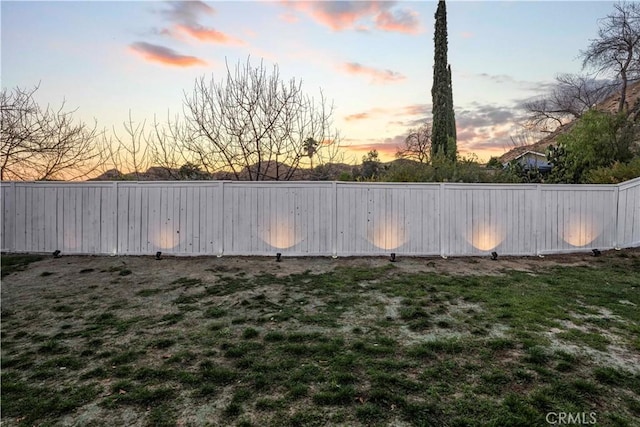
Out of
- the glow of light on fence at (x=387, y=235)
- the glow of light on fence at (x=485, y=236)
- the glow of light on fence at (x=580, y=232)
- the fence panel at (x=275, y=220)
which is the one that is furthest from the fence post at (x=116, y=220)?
the glow of light on fence at (x=580, y=232)

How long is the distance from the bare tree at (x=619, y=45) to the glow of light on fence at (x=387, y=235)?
56.9ft

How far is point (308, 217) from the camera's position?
6.68 metres

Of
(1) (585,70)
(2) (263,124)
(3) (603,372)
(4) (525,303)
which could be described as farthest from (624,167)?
(1) (585,70)

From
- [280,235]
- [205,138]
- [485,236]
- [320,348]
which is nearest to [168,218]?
[280,235]

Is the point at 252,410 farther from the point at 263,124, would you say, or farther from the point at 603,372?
the point at 263,124

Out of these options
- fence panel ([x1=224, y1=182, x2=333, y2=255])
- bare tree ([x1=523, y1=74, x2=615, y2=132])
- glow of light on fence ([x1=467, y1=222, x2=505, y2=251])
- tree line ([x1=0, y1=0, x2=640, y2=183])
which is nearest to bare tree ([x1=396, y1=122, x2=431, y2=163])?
bare tree ([x1=523, y1=74, x2=615, y2=132])

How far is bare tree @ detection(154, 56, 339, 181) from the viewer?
8.74m

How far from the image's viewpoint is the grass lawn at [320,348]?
2.06 m

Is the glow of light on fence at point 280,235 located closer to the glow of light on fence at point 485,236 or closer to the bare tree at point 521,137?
the glow of light on fence at point 485,236

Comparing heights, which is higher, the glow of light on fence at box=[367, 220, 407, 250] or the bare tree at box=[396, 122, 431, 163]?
the bare tree at box=[396, 122, 431, 163]

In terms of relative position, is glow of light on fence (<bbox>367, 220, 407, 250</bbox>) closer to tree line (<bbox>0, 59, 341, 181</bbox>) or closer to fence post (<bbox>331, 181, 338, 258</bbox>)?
fence post (<bbox>331, 181, 338, 258</bbox>)

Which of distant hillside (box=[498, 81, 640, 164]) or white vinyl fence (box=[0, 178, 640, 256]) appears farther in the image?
distant hillside (box=[498, 81, 640, 164])

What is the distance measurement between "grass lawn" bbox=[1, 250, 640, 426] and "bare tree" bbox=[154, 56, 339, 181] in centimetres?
458

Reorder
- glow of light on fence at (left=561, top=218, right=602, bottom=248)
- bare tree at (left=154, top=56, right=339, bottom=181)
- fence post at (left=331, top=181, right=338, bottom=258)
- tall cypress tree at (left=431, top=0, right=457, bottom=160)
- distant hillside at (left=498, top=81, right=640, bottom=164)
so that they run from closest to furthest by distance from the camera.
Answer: fence post at (left=331, top=181, right=338, bottom=258) → glow of light on fence at (left=561, top=218, right=602, bottom=248) → bare tree at (left=154, top=56, right=339, bottom=181) → tall cypress tree at (left=431, top=0, right=457, bottom=160) → distant hillside at (left=498, top=81, right=640, bottom=164)
